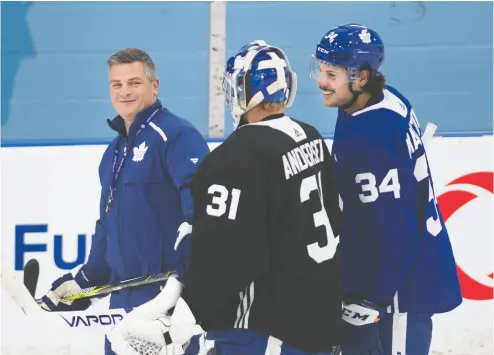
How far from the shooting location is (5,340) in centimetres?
412

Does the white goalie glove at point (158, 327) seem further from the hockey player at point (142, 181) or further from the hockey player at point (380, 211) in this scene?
the hockey player at point (142, 181)

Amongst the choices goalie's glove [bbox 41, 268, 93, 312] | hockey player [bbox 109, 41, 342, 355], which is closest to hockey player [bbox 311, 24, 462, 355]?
hockey player [bbox 109, 41, 342, 355]

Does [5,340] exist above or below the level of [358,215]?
below

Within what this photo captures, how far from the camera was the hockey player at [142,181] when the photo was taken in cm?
318

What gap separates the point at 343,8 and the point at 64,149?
2.00 meters

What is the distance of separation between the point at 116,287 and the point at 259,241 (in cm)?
109

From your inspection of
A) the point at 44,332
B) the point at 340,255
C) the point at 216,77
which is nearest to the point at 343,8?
the point at 216,77

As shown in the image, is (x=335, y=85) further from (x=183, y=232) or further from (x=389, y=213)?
(x=183, y=232)

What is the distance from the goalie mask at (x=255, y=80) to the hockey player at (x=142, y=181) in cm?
68

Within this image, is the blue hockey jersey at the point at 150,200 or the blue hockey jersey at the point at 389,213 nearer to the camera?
the blue hockey jersey at the point at 389,213

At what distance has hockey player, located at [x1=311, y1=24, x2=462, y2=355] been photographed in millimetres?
2654

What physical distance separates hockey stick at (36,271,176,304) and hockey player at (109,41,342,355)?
2.45 ft

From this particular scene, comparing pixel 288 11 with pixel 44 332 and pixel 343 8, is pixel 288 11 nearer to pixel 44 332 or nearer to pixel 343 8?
pixel 343 8

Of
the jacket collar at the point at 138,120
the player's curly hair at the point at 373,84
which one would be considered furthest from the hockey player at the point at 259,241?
the jacket collar at the point at 138,120
